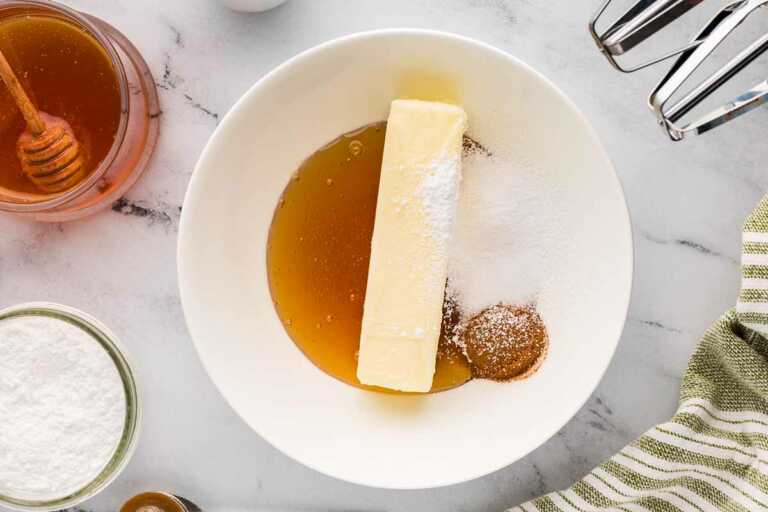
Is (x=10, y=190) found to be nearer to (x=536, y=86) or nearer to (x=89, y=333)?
(x=89, y=333)

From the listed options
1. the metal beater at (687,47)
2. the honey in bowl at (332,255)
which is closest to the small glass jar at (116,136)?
the honey in bowl at (332,255)

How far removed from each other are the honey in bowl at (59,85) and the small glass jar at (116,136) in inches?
0.7

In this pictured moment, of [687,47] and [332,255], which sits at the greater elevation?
[687,47]

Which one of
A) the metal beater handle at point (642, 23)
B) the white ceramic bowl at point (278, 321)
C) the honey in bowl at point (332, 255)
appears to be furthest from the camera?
the honey in bowl at point (332, 255)

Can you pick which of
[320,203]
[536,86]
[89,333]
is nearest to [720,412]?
[536,86]

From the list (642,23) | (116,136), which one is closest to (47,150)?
(116,136)

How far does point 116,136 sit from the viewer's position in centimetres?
108

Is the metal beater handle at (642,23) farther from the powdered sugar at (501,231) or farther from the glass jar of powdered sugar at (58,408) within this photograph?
the glass jar of powdered sugar at (58,408)

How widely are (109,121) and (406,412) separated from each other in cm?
61

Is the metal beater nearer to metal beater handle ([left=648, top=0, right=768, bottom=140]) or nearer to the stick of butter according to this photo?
metal beater handle ([left=648, top=0, right=768, bottom=140])

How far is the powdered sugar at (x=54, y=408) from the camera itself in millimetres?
1105

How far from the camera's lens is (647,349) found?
3.94ft

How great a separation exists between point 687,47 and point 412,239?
1.44ft

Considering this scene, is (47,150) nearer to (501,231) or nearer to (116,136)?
(116,136)
